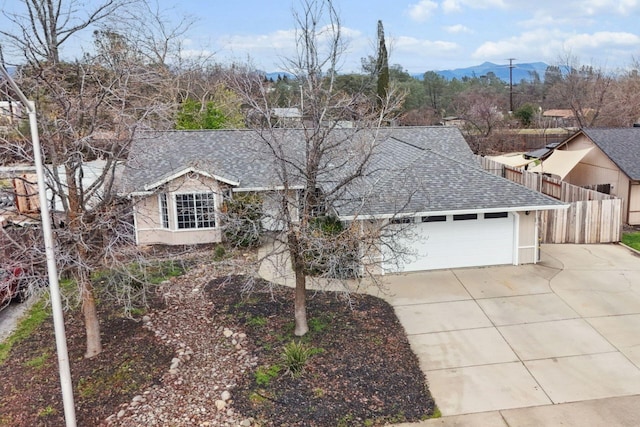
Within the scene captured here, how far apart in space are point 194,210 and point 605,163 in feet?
57.4

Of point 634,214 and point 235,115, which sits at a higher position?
point 235,115

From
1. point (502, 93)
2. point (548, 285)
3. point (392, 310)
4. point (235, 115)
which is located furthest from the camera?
point (502, 93)

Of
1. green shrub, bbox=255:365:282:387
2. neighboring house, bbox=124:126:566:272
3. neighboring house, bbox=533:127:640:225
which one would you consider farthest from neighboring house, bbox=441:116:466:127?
green shrub, bbox=255:365:282:387

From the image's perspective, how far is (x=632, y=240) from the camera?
17.7 metres

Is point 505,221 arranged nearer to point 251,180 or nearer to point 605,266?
point 605,266

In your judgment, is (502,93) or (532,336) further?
(502,93)

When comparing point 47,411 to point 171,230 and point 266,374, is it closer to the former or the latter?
point 266,374

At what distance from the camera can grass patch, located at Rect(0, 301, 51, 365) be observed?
10733 millimetres


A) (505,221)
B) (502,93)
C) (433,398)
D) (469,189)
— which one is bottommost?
(433,398)

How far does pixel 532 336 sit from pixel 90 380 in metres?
8.97

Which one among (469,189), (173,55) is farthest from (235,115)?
(469,189)

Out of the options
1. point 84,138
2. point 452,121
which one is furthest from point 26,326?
point 452,121

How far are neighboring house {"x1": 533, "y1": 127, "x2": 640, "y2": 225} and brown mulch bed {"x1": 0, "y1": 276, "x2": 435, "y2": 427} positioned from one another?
532 inches

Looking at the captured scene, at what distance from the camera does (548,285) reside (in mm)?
13484
